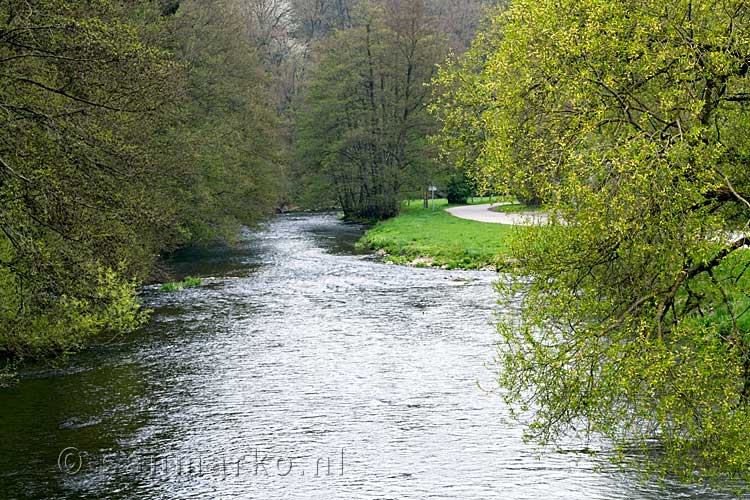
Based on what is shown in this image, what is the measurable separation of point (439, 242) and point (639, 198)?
31.7m

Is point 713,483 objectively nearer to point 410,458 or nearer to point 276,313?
point 410,458

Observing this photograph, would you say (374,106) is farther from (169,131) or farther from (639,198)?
(639,198)

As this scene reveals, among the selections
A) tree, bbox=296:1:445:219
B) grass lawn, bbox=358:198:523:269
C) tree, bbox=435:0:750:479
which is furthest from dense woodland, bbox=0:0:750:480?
tree, bbox=296:1:445:219

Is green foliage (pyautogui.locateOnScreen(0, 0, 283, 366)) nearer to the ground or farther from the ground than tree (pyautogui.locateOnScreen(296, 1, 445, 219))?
nearer to the ground

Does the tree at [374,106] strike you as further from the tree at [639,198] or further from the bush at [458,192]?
the tree at [639,198]

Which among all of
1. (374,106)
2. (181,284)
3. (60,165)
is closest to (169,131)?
(181,284)

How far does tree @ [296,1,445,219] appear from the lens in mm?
54219

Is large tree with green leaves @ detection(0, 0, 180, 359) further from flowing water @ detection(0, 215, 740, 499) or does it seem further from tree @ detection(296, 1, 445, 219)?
tree @ detection(296, 1, 445, 219)

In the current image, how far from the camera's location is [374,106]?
57.1 metres

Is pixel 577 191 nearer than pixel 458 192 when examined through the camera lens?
Yes

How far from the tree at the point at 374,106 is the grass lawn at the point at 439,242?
16.4 feet

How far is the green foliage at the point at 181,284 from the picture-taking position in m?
29.8

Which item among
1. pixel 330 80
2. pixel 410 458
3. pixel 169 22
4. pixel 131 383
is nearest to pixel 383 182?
pixel 330 80

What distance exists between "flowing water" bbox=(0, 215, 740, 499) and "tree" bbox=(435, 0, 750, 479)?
276cm
